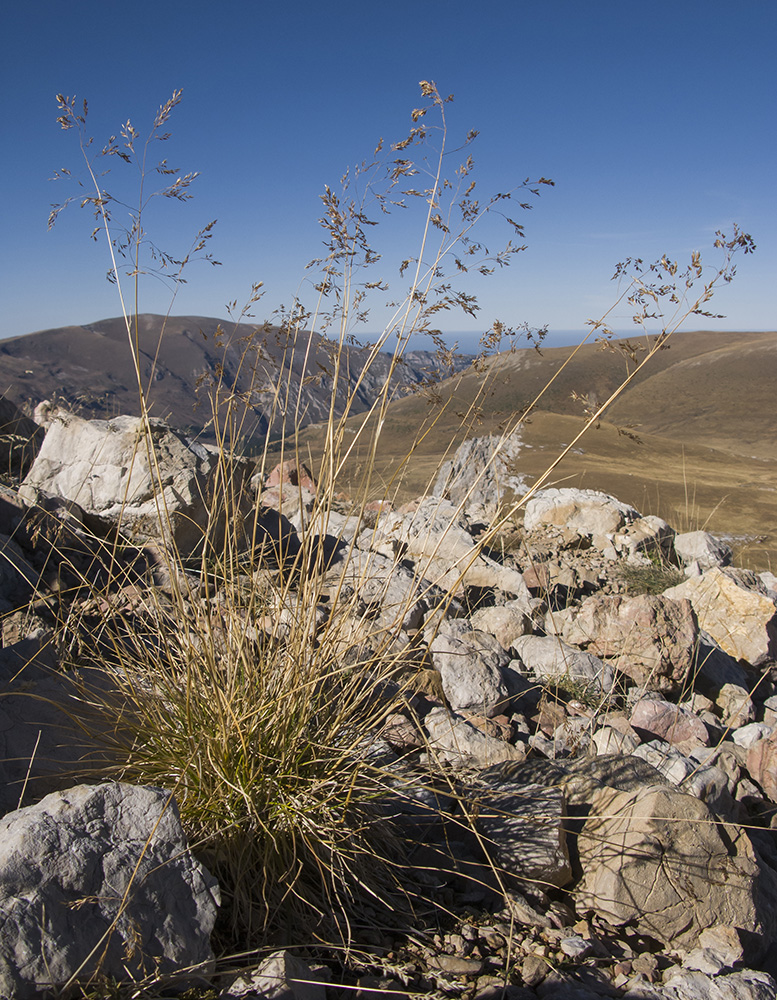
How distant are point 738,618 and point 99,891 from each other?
12.9 feet

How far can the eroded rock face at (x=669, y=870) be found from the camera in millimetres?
1761

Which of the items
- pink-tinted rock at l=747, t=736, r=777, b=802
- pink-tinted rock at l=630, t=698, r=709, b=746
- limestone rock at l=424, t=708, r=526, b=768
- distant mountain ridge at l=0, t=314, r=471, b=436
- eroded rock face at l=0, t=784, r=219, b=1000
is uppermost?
distant mountain ridge at l=0, t=314, r=471, b=436

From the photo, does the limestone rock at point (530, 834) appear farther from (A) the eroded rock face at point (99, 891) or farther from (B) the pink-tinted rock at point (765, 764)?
(B) the pink-tinted rock at point (765, 764)

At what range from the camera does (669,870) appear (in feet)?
5.89

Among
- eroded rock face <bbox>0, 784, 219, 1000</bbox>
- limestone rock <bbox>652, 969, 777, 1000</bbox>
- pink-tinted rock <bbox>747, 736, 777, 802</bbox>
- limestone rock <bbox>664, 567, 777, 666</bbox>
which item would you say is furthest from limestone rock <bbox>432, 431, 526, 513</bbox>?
pink-tinted rock <bbox>747, 736, 777, 802</bbox>

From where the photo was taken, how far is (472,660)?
2.92 metres

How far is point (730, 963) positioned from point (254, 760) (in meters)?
1.35

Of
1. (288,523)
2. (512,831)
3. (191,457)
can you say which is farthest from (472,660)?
(288,523)

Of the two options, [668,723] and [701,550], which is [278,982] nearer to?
[668,723]

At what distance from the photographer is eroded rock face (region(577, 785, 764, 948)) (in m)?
1.76

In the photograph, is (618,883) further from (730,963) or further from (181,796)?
(181,796)

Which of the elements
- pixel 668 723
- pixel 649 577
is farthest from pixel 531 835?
pixel 649 577

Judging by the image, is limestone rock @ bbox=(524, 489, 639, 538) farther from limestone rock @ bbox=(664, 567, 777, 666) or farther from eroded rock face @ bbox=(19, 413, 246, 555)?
eroded rock face @ bbox=(19, 413, 246, 555)

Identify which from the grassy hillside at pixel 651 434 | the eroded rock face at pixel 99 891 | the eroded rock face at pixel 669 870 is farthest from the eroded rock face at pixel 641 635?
the eroded rock face at pixel 99 891
